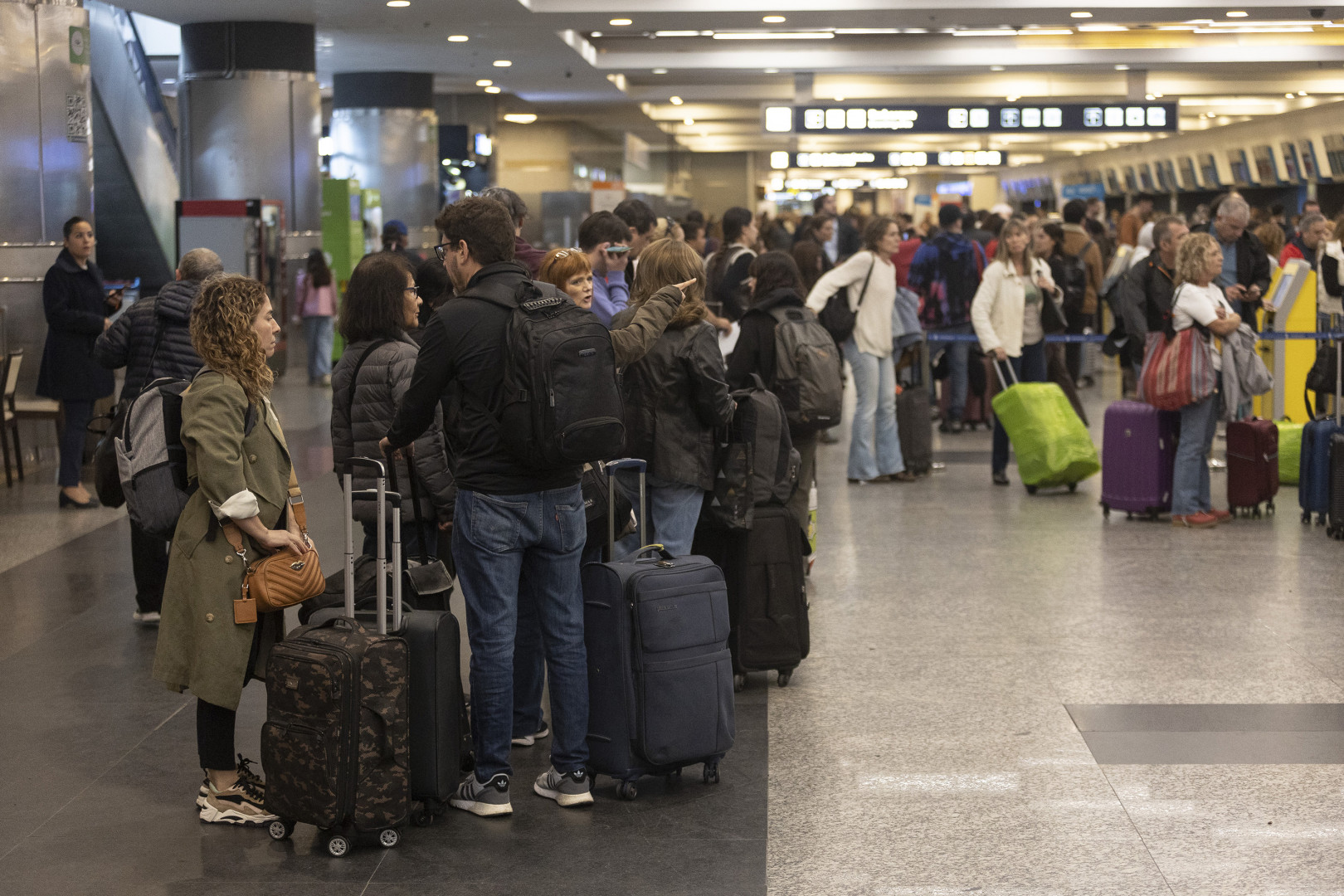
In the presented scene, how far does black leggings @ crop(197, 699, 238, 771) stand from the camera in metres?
4.07

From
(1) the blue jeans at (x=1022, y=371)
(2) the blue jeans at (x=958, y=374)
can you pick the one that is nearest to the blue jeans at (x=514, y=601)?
(1) the blue jeans at (x=1022, y=371)

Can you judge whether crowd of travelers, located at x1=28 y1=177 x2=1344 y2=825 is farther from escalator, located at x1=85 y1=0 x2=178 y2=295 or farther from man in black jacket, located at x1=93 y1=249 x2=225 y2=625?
escalator, located at x1=85 y1=0 x2=178 y2=295

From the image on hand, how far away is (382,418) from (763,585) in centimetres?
152

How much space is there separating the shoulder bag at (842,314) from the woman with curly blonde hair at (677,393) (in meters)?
4.51

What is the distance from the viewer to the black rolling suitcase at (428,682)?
154 inches

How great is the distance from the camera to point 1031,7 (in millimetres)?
14305

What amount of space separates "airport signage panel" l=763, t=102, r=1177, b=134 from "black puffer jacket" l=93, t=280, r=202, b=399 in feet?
48.6

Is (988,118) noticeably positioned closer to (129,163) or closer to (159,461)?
(129,163)

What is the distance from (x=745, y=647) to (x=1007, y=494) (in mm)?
4883

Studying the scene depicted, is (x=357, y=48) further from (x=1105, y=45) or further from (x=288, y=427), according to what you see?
(x=1105, y=45)

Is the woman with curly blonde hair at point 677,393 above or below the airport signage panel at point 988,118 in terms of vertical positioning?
below

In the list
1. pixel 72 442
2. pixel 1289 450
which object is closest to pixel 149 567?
pixel 72 442

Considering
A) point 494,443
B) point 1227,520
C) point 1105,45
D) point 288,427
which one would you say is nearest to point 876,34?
point 1105,45

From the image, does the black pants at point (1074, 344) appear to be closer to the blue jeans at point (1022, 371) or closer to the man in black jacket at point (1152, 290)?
the blue jeans at point (1022, 371)
